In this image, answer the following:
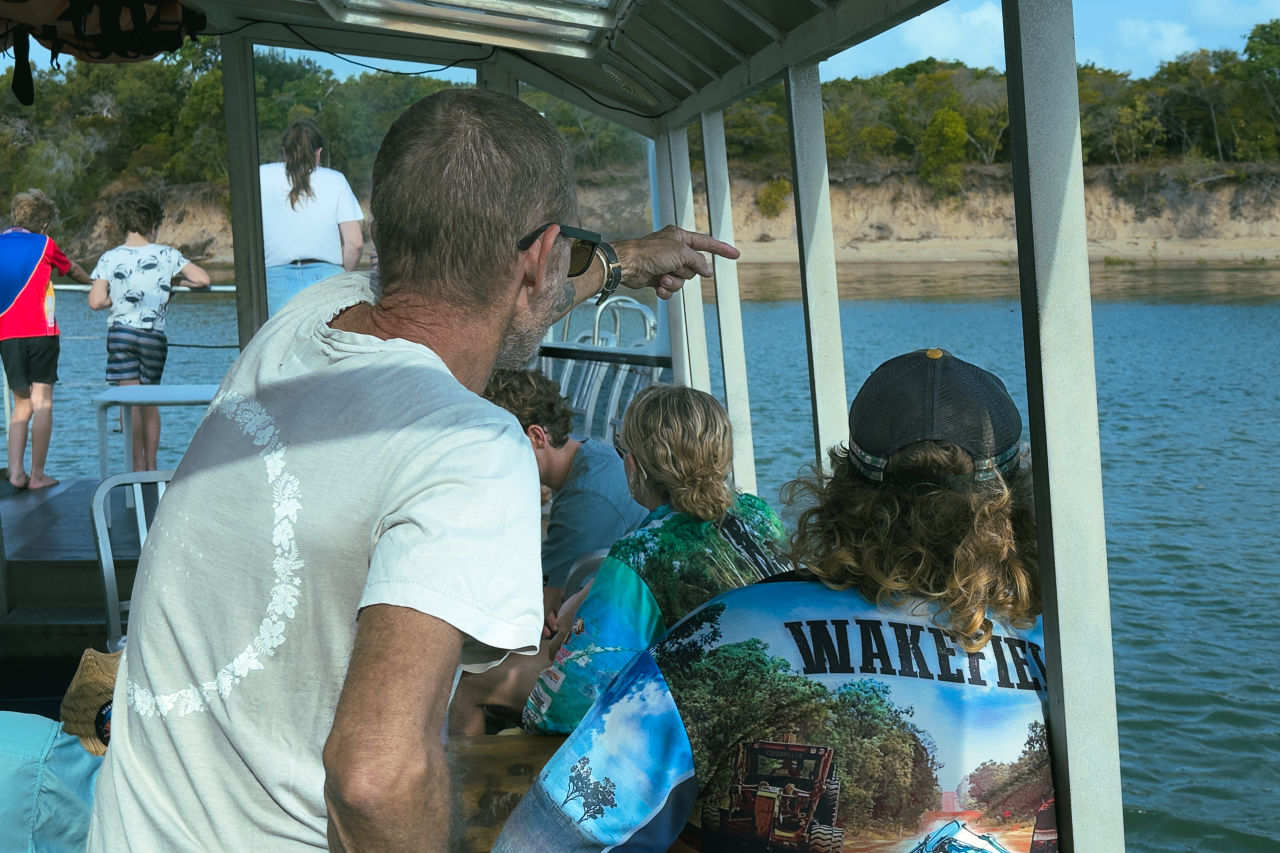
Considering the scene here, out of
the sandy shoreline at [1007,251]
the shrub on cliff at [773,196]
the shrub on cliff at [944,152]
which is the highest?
the shrub on cliff at [944,152]

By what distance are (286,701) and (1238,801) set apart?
5425 mm

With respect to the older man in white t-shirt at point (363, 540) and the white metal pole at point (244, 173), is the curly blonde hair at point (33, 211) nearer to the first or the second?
A: the white metal pole at point (244, 173)

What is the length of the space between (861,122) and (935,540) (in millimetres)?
43973

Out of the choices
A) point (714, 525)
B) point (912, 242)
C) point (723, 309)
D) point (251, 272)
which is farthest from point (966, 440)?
point (912, 242)

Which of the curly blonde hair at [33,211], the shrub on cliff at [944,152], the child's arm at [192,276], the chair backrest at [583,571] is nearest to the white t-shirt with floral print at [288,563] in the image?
the chair backrest at [583,571]

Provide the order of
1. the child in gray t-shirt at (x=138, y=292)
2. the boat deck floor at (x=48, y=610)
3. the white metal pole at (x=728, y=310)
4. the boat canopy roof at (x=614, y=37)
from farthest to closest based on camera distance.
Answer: the child in gray t-shirt at (x=138, y=292) → the boat deck floor at (x=48, y=610) → the white metal pole at (x=728, y=310) → the boat canopy roof at (x=614, y=37)

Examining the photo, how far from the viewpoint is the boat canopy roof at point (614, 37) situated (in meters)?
2.56

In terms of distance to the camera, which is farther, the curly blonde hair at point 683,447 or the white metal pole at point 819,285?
the white metal pole at point 819,285

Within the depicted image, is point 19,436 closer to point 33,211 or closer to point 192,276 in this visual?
point 33,211

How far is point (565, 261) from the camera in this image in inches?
38.9

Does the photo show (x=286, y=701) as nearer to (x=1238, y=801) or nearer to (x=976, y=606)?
(x=976, y=606)

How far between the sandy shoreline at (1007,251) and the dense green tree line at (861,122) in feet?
8.04

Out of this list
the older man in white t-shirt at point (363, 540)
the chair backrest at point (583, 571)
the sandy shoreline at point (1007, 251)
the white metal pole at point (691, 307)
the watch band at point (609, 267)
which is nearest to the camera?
the older man in white t-shirt at point (363, 540)

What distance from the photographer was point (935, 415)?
144 cm
